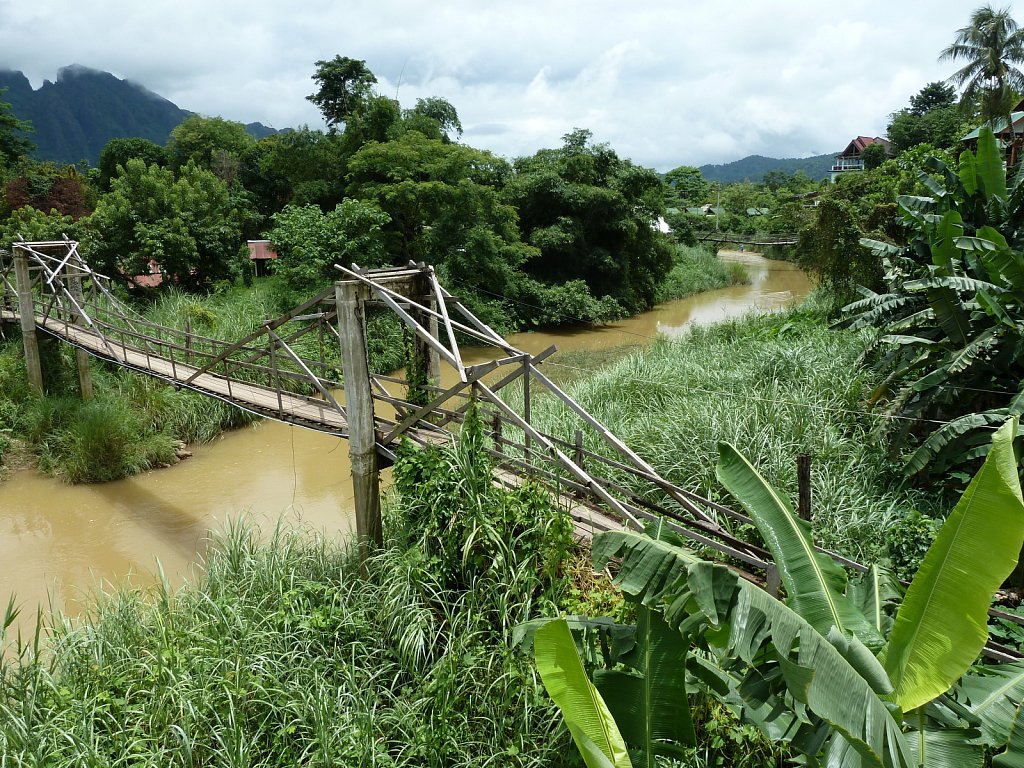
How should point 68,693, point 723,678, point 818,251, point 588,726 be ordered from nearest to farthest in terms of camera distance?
point 588,726, point 723,678, point 68,693, point 818,251

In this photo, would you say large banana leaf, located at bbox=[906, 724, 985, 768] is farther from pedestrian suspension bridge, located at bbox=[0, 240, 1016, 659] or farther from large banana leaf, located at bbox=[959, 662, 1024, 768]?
pedestrian suspension bridge, located at bbox=[0, 240, 1016, 659]

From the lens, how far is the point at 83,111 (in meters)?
109

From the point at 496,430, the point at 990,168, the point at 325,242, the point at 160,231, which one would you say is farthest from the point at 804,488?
the point at 160,231

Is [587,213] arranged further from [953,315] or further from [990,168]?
[953,315]

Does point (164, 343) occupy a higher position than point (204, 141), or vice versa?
point (204, 141)

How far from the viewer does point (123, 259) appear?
1524cm

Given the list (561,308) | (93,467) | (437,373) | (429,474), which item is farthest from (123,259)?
(429,474)

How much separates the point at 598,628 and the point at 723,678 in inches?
22.6

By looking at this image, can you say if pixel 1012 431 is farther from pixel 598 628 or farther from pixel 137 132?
pixel 137 132

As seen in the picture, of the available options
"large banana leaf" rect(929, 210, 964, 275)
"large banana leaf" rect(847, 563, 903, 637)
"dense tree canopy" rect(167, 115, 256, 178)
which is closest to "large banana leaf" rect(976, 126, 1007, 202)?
"large banana leaf" rect(929, 210, 964, 275)

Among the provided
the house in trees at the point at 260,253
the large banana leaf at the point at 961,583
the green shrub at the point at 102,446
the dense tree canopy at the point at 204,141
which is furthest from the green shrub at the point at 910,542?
the dense tree canopy at the point at 204,141

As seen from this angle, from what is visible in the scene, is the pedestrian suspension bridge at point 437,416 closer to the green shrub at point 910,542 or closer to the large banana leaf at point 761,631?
the large banana leaf at point 761,631

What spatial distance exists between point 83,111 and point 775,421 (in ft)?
428

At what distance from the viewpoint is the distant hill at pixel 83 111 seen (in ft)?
323
